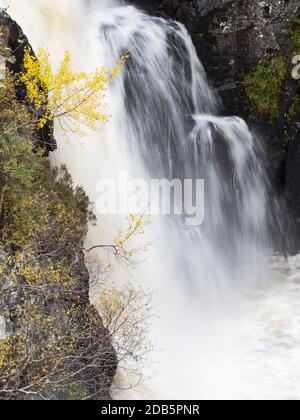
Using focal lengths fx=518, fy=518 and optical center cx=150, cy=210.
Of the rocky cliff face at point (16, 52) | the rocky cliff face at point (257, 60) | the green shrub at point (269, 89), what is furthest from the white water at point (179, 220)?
the green shrub at point (269, 89)

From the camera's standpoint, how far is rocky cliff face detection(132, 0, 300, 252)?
1318 cm

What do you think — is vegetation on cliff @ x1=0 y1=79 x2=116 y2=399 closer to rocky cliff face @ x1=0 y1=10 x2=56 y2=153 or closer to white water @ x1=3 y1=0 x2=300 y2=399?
rocky cliff face @ x1=0 y1=10 x2=56 y2=153

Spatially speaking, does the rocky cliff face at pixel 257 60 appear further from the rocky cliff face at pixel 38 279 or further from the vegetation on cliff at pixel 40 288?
the vegetation on cliff at pixel 40 288

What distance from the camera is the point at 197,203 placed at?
12.0 meters

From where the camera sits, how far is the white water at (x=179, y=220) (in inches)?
357

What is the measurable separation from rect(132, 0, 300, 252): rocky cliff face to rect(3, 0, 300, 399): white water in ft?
1.65

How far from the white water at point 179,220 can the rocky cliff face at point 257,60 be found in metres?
0.50

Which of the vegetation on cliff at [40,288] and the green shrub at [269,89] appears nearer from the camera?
the vegetation on cliff at [40,288]

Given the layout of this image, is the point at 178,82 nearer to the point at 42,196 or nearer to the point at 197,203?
the point at 197,203

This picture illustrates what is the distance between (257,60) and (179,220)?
16.4 ft

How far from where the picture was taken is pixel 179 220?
11.5m

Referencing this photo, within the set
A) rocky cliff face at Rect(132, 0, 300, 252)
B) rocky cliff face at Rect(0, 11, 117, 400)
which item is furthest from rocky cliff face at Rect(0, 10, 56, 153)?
rocky cliff face at Rect(132, 0, 300, 252)

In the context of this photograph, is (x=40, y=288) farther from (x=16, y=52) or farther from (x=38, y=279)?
(x=16, y=52)

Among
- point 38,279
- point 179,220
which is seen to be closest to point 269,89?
point 179,220
